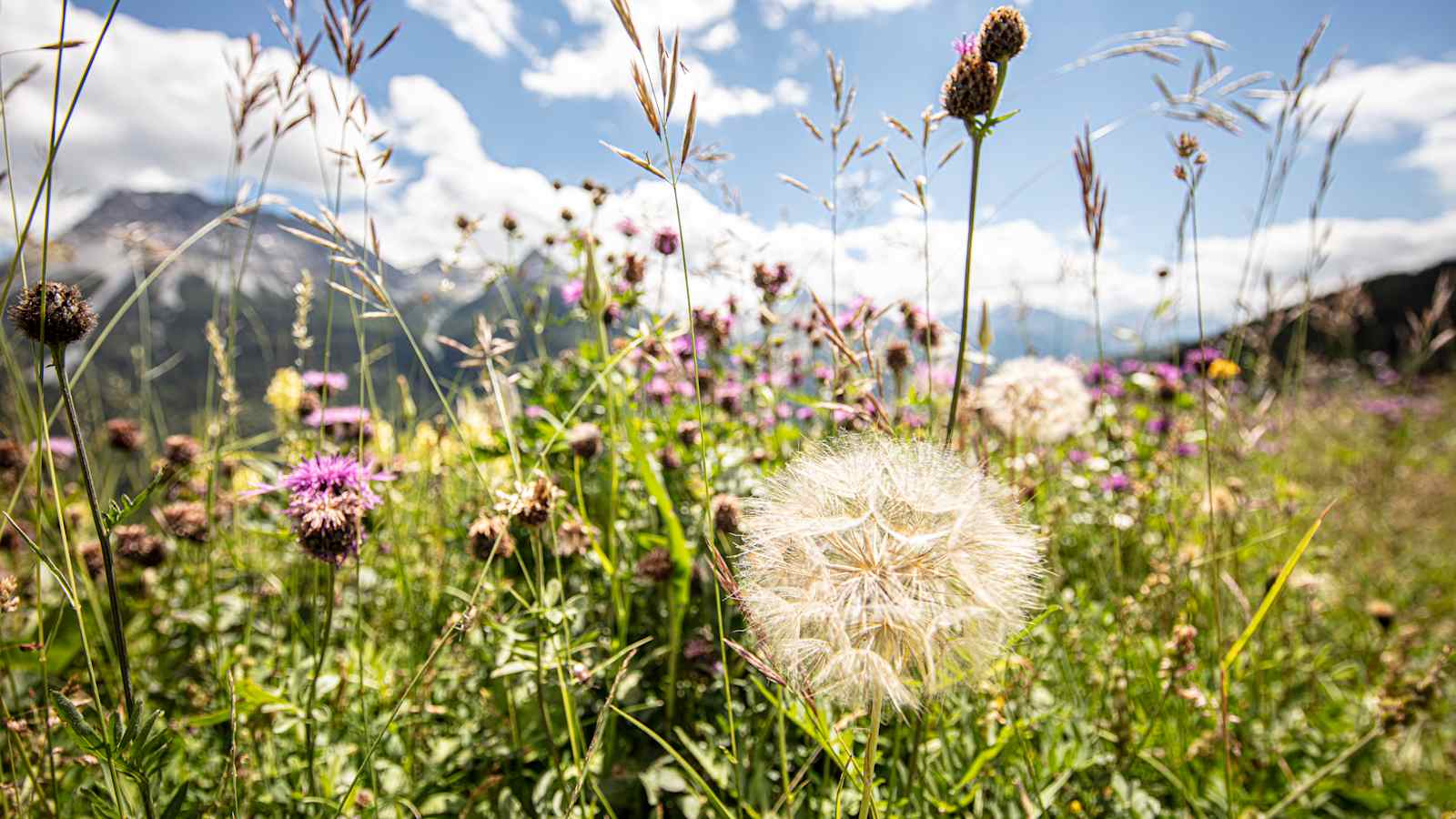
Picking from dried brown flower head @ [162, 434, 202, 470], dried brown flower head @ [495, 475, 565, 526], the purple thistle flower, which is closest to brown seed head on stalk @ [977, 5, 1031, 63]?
dried brown flower head @ [495, 475, 565, 526]

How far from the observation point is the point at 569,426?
2611 millimetres

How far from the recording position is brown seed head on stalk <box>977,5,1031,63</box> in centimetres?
119

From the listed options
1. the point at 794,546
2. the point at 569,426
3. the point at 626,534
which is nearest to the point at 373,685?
the point at 626,534

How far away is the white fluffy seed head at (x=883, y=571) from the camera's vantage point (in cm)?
105

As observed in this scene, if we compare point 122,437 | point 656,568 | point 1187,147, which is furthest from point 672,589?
point 122,437

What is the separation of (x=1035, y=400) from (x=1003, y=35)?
1699 mm

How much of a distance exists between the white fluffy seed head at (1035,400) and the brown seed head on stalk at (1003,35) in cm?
149

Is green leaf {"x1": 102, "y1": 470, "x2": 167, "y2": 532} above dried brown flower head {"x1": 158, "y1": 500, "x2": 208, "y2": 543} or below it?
above

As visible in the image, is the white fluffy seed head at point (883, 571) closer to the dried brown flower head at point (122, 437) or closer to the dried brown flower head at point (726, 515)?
the dried brown flower head at point (726, 515)

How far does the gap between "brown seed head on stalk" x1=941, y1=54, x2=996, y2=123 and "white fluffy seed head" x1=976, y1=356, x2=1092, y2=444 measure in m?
1.41

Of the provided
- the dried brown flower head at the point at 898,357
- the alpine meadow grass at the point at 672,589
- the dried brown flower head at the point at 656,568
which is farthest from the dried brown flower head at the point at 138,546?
the dried brown flower head at the point at 898,357

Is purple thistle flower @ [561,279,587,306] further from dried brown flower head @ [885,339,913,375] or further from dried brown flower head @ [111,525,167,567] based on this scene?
dried brown flower head @ [111,525,167,567]

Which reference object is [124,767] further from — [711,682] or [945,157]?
[945,157]

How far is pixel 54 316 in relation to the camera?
1044 millimetres
